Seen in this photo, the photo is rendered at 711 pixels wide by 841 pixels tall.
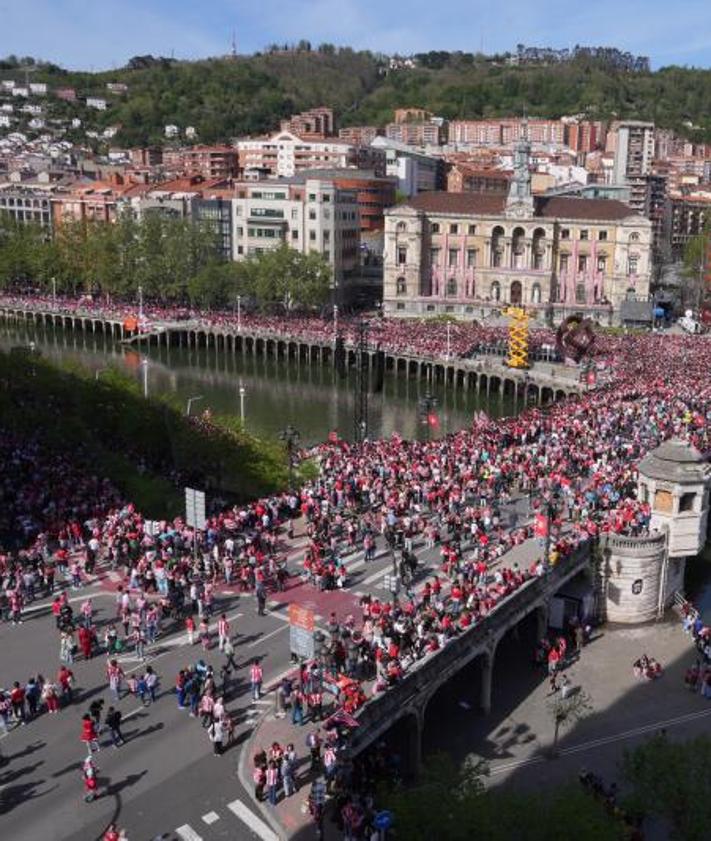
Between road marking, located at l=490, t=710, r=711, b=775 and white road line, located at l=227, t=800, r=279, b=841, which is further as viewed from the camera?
road marking, located at l=490, t=710, r=711, b=775

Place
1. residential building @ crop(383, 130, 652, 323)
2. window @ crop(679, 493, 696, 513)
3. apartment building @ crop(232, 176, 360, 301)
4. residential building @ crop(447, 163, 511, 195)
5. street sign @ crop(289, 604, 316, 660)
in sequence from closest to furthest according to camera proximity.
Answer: street sign @ crop(289, 604, 316, 660) → window @ crop(679, 493, 696, 513) → residential building @ crop(383, 130, 652, 323) → apartment building @ crop(232, 176, 360, 301) → residential building @ crop(447, 163, 511, 195)

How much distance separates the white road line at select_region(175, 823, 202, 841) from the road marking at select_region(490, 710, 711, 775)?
403 inches

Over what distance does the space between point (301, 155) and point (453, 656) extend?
5599 inches

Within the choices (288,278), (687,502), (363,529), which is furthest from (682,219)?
(363,529)

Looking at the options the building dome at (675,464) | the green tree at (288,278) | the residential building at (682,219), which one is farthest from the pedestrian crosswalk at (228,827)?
the residential building at (682,219)

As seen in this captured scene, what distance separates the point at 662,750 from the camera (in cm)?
2272

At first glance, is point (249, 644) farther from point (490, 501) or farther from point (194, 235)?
point (194, 235)

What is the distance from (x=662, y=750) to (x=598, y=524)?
17219mm

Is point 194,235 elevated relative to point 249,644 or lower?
elevated

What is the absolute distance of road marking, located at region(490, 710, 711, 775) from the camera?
95.8 ft

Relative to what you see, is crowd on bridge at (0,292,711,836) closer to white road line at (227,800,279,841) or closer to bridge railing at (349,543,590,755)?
bridge railing at (349,543,590,755)

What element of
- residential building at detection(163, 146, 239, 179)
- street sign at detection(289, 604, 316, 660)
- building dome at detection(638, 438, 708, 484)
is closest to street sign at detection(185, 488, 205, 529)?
street sign at detection(289, 604, 316, 660)

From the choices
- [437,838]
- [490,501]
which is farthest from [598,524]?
[437,838]

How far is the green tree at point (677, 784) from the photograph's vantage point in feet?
70.7
